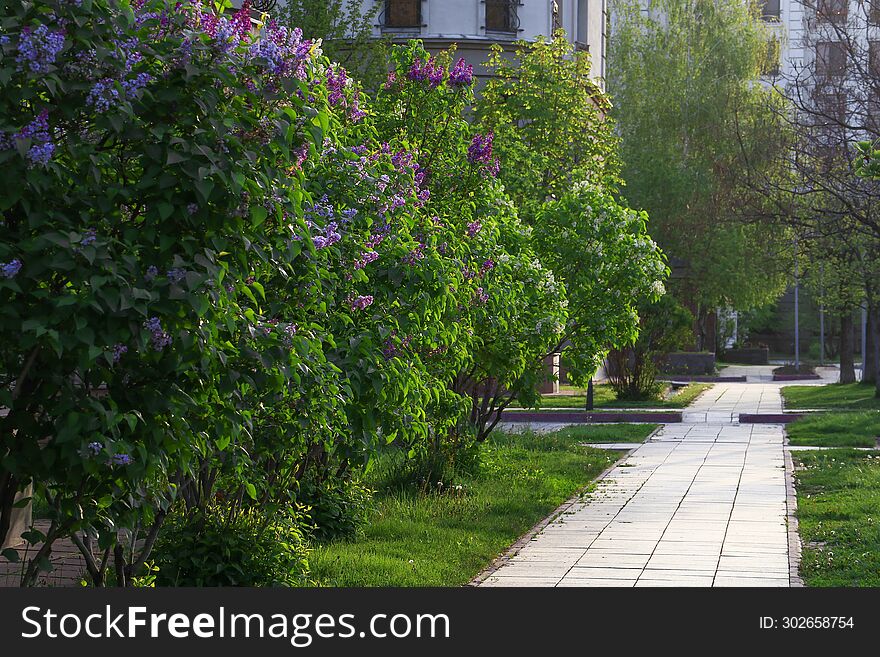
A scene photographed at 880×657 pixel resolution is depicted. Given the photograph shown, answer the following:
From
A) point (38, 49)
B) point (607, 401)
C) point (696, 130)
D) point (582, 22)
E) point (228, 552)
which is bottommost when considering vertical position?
point (607, 401)

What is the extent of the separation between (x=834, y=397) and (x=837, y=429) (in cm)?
1162

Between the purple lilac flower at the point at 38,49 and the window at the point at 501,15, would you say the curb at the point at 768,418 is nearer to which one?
the window at the point at 501,15

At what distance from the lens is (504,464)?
1513cm

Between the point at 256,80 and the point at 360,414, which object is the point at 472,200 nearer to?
the point at 360,414

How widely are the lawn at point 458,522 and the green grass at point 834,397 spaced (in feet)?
44.6

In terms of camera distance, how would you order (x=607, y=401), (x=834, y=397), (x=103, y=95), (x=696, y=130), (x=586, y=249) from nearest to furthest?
(x=103, y=95)
(x=586, y=249)
(x=607, y=401)
(x=834, y=397)
(x=696, y=130)

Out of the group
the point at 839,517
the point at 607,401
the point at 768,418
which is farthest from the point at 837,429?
the point at 839,517

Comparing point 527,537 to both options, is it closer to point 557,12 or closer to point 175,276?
point 175,276

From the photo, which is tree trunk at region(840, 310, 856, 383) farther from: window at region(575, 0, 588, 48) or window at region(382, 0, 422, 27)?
window at region(382, 0, 422, 27)

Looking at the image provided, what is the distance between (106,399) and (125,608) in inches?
47.6

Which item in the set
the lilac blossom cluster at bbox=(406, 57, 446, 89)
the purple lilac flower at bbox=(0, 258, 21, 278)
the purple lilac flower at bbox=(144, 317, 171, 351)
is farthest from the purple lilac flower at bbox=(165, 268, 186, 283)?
the lilac blossom cluster at bbox=(406, 57, 446, 89)

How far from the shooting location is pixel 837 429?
21641 mm

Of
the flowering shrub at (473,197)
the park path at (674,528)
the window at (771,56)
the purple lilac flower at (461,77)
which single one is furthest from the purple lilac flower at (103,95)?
the window at (771,56)

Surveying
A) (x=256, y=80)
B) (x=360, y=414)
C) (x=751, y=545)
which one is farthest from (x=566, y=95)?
(x=256, y=80)
